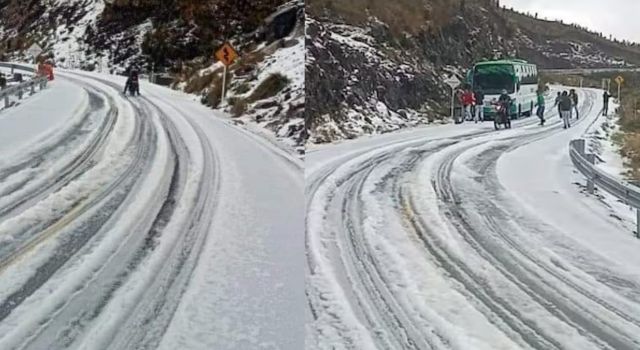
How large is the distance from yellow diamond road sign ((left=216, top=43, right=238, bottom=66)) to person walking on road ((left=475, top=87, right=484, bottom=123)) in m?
0.59

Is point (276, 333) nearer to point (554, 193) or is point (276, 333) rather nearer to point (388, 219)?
point (388, 219)

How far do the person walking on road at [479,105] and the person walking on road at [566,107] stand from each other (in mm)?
168

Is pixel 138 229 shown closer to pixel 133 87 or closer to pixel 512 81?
pixel 133 87

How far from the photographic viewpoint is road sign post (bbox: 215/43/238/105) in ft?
5.22

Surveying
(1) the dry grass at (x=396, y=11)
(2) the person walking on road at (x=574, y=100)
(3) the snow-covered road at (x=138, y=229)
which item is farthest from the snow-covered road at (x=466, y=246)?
(1) the dry grass at (x=396, y=11)

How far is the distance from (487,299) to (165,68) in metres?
0.85

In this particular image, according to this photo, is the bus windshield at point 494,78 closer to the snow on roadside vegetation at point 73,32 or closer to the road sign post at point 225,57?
the road sign post at point 225,57

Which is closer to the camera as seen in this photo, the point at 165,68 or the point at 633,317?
the point at 633,317

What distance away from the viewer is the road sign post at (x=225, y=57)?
1.59 metres

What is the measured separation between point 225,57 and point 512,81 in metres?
0.68

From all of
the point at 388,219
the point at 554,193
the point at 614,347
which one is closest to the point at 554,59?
the point at 554,193

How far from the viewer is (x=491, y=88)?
1.48 m

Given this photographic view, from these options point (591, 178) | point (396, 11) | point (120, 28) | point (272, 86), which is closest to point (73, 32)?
point (120, 28)

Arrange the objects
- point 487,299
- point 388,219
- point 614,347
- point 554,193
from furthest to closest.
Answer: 1. point 388,219
2. point 554,193
3. point 487,299
4. point 614,347
